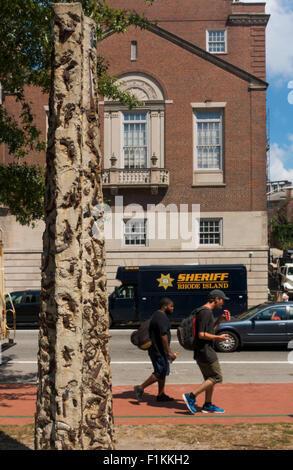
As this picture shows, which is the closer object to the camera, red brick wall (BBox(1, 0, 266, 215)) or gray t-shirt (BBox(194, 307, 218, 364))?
gray t-shirt (BBox(194, 307, 218, 364))

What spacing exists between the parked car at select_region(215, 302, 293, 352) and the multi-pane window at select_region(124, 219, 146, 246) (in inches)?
556

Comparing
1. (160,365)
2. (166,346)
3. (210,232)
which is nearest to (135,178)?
(210,232)

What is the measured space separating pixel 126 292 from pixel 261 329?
8.84 metres

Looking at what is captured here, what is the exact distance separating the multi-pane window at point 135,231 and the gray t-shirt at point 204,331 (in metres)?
21.8

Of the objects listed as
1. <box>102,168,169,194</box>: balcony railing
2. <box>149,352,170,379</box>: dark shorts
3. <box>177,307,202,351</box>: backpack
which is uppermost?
<box>102,168,169,194</box>: balcony railing

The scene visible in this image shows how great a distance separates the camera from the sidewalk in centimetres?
813

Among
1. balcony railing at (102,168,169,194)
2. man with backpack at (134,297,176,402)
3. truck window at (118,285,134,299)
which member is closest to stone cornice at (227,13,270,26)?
balcony railing at (102,168,169,194)

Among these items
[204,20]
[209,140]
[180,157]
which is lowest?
[180,157]

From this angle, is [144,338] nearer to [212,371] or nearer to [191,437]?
[212,371]

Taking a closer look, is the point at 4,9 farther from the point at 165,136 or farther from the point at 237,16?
the point at 237,16

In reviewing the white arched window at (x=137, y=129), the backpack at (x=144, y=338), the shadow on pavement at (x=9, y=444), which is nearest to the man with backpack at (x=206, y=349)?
the backpack at (x=144, y=338)

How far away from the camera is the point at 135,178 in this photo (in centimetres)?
2997

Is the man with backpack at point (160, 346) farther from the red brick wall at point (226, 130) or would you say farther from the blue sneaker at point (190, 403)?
the red brick wall at point (226, 130)

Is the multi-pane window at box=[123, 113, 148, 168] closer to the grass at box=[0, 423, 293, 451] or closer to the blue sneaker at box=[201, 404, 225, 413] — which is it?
the blue sneaker at box=[201, 404, 225, 413]
